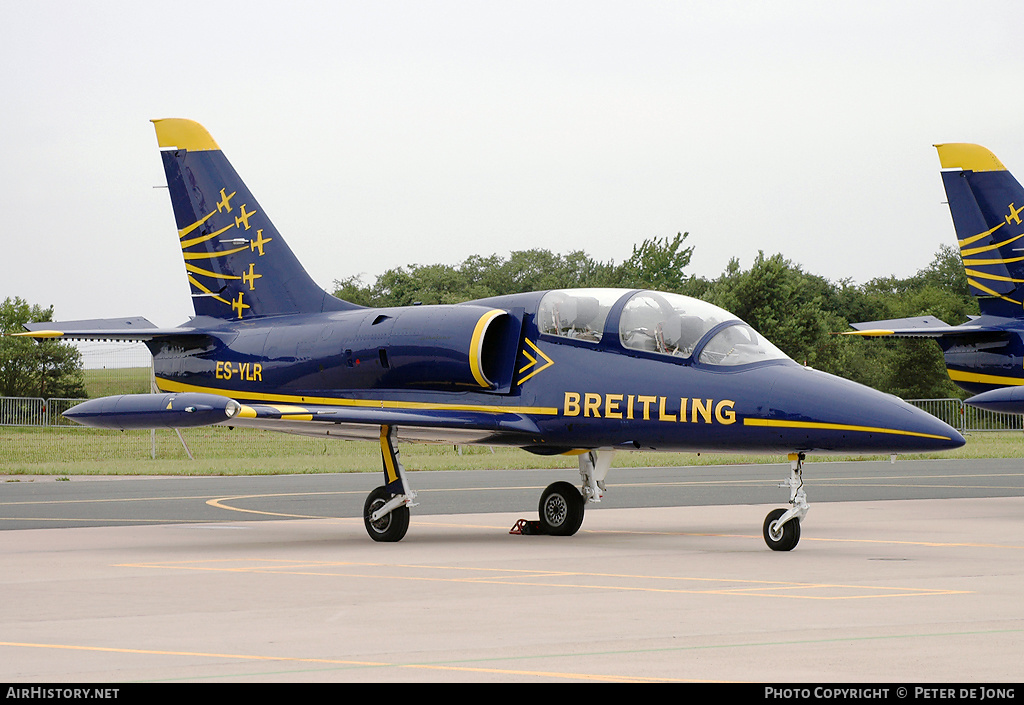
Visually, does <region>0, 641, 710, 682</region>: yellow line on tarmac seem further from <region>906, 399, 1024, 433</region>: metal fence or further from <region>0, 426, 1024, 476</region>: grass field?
<region>906, 399, 1024, 433</region>: metal fence

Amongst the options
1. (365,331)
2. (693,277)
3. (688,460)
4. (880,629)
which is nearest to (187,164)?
(365,331)

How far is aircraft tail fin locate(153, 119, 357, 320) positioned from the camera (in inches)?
695

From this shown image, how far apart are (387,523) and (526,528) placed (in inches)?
75.5

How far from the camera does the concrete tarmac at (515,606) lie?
660cm

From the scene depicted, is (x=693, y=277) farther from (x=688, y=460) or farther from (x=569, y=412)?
(x=569, y=412)

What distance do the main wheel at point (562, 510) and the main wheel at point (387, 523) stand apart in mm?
1834

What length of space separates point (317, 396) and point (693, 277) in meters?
54.3

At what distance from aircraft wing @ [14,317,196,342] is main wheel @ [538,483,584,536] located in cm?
549

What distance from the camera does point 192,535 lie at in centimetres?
1608

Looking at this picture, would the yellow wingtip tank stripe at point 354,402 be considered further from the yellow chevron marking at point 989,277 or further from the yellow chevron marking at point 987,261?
the yellow chevron marking at point 987,261

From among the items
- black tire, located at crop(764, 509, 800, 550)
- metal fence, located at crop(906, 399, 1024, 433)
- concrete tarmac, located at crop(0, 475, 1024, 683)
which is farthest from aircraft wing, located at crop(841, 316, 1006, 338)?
metal fence, located at crop(906, 399, 1024, 433)

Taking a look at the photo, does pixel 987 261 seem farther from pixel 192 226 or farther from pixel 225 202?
pixel 192 226

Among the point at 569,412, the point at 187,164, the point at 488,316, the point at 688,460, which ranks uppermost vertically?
the point at 187,164

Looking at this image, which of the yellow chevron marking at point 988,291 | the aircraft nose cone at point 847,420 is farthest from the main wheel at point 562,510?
the yellow chevron marking at point 988,291
